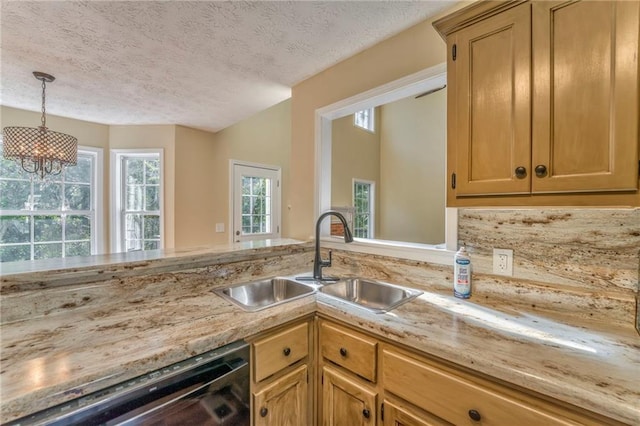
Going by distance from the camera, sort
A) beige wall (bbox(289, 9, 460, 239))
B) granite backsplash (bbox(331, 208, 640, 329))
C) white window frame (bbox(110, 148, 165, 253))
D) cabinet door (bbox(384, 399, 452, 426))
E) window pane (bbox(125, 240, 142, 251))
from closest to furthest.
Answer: cabinet door (bbox(384, 399, 452, 426)) → granite backsplash (bbox(331, 208, 640, 329)) → beige wall (bbox(289, 9, 460, 239)) → white window frame (bbox(110, 148, 165, 253)) → window pane (bbox(125, 240, 142, 251))

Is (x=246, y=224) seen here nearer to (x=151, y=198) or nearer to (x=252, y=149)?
(x=252, y=149)

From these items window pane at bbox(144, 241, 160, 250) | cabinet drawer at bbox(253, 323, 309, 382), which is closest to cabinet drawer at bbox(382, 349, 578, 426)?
cabinet drawer at bbox(253, 323, 309, 382)

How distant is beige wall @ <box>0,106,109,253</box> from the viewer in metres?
2.95

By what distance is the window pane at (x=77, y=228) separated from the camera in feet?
10.9

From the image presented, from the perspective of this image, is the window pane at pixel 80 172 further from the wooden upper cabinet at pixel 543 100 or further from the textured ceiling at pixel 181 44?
the wooden upper cabinet at pixel 543 100

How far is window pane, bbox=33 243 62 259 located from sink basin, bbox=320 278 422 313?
11.8ft

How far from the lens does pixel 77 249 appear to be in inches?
134

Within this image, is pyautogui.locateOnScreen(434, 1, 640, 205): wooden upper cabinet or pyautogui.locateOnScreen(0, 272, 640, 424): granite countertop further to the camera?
pyautogui.locateOnScreen(434, 1, 640, 205): wooden upper cabinet

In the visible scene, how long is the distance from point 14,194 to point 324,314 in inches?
153

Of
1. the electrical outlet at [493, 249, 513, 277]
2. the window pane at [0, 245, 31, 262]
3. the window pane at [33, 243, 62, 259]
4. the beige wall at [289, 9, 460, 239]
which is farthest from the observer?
the window pane at [33, 243, 62, 259]

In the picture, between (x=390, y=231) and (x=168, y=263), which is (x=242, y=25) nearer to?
(x=168, y=263)

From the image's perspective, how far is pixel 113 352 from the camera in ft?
2.78

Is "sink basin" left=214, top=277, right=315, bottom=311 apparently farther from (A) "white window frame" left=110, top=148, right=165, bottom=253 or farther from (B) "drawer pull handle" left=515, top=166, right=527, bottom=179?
(A) "white window frame" left=110, top=148, right=165, bottom=253

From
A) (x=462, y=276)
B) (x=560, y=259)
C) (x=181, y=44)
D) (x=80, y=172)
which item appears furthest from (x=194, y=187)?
(x=560, y=259)
